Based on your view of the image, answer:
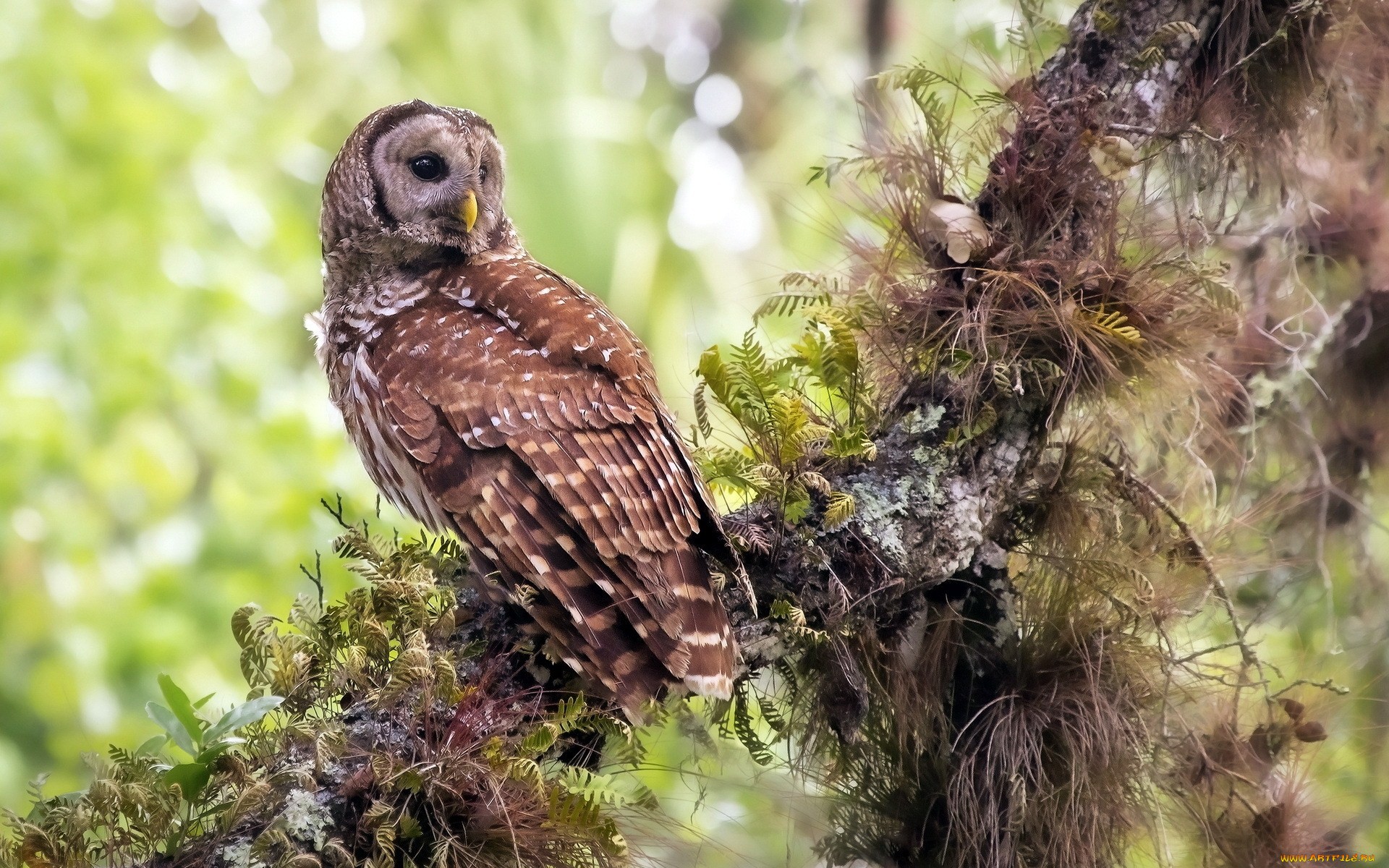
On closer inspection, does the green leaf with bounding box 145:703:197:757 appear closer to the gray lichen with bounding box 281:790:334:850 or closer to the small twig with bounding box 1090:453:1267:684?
the gray lichen with bounding box 281:790:334:850

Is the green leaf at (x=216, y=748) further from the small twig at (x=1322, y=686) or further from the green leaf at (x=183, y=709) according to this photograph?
the small twig at (x=1322, y=686)

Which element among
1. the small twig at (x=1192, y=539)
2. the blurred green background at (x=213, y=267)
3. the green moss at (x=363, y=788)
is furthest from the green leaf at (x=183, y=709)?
the small twig at (x=1192, y=539)

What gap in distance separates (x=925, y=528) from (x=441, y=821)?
884mm

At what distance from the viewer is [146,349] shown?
4578mm

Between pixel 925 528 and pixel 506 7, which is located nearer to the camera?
pixel 925 528

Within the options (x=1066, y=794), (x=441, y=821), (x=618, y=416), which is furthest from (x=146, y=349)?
(x=1066, y=794)

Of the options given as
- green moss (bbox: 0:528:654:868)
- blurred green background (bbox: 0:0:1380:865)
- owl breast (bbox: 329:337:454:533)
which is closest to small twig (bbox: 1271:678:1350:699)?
blurred green background (bbox: 0:0:1380:865)

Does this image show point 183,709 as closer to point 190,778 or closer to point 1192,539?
point 190,778

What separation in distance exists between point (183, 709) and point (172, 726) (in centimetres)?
3

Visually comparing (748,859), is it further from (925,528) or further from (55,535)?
(55,535)

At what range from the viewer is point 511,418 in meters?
2.00

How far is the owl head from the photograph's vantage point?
260 centimetres

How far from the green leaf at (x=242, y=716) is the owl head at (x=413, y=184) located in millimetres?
1279

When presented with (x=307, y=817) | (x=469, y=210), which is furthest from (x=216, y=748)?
(x=469, y=210)
